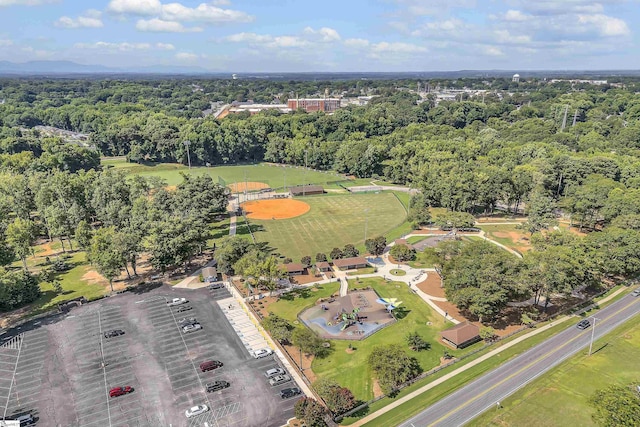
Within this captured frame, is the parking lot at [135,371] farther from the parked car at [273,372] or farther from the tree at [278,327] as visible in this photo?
the tree at [278,327]

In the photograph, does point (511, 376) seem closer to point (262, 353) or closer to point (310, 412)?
point (310, 412)

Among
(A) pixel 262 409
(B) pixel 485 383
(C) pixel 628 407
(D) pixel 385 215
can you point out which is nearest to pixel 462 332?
(B) pixel 485 383

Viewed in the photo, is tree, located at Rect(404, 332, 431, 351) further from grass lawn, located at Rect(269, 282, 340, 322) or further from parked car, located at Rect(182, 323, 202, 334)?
parked car, located at Rect(182, 323, 202, 334)

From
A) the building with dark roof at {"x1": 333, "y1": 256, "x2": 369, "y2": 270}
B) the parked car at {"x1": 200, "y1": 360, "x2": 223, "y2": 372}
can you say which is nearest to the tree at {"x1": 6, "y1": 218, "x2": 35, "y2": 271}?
the parked car at {"x1": 200, "y1": 360, "x2": 223, "y2": 372}

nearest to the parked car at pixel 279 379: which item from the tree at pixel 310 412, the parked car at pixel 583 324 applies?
the tree at pixel 310 412

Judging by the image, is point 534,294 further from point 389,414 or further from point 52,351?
point 52,351
